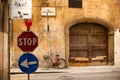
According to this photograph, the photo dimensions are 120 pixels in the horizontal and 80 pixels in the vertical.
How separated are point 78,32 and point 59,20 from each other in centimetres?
163

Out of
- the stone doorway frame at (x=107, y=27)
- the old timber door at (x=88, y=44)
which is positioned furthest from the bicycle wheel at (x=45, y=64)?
the old timber door at (x=88, y=44)

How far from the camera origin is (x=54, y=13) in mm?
27828

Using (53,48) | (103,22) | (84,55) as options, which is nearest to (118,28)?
(103,22)

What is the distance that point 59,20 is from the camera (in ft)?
92.1

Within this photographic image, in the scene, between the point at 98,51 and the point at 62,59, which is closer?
the point at 62,59

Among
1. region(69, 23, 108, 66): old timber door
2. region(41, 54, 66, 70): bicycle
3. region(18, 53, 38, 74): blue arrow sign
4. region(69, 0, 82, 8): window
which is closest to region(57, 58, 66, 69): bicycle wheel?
region(41, 54, 66, 70): bicycle

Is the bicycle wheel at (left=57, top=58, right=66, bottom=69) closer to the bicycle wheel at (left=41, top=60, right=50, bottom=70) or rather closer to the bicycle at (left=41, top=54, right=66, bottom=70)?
the bicycle at (left=41, top=54, right=66, bottom=70)

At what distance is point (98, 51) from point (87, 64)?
121cm

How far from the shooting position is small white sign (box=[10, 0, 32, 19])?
12.4 metres

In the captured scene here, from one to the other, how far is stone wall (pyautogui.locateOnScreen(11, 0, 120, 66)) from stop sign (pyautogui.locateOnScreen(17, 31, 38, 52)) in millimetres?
16269

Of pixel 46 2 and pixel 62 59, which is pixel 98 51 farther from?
pixel 46 2

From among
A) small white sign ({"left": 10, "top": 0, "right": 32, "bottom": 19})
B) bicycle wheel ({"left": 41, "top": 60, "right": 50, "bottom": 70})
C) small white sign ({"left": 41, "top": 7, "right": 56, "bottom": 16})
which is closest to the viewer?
small white sign ({"left": 10, "top": 0, "right": 32, "bottom": 19})

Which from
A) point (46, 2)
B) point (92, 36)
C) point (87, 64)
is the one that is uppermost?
point (46, 2)

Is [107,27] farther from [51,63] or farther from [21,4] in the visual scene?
[21,4]
